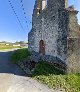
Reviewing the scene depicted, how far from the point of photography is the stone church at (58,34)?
23.8 meters

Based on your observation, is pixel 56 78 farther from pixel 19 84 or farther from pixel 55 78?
pixel 19 84

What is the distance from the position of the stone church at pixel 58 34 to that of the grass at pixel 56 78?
0.94 m

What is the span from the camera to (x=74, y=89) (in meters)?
20.5

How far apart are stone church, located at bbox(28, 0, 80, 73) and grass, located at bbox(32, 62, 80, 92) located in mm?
935

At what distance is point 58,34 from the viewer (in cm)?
2589

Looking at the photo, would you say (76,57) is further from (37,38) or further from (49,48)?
(37,38)

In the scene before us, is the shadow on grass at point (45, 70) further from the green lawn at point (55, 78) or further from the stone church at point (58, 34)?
the stone church at point (58, 34)

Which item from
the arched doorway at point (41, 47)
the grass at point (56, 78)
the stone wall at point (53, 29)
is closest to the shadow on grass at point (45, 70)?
the grass at point (56, 78)

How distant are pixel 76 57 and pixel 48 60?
389 cm

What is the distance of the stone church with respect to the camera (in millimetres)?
23797

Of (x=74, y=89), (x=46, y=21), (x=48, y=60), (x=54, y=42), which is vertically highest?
(x=46, y=21)

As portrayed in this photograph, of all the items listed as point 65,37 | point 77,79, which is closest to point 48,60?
point 65,37

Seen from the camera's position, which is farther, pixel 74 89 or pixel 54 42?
pixel 54 42

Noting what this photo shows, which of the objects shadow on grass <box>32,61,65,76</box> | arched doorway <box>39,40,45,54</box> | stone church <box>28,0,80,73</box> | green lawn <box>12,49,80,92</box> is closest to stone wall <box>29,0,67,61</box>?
stone church <box>28,0,80,73</box>
